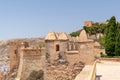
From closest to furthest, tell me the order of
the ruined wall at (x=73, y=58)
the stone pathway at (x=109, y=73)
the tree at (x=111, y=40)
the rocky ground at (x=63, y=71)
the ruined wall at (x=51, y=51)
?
the stone pathway at (x=109, y=73), the rocky ground at (x=63, y=71), the ruined wall at (x=73, y=58), the ruined wall at (x=51, y=51), the tree at (x=111, y=40)

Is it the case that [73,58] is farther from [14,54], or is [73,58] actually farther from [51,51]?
[14,54]

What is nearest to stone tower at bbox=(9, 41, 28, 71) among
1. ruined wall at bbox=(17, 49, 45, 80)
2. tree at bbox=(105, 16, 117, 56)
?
ruined wall at bbox=(17, 49, 45, 80)

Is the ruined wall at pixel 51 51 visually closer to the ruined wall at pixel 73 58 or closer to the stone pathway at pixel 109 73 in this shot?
the ruined wall at pixel 73 58

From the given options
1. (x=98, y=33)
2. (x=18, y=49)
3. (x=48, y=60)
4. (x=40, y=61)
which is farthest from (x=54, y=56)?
(x=98, y=33)

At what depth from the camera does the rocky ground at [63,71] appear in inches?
698

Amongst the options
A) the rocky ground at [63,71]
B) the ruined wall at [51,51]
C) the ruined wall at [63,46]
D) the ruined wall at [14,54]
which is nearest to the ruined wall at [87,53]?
the rocky ground at [63,71]

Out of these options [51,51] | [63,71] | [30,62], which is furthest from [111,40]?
[63,71]

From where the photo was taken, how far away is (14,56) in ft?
127

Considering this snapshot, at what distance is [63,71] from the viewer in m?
17.9

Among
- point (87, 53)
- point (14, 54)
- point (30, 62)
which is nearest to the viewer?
point (87, 53)

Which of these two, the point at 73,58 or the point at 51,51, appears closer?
the point at 73,58

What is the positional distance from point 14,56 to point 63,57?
68.6 ft

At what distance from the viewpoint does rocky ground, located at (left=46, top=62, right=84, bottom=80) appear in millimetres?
17734

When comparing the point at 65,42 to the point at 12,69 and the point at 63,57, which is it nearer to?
the point at 63,57
